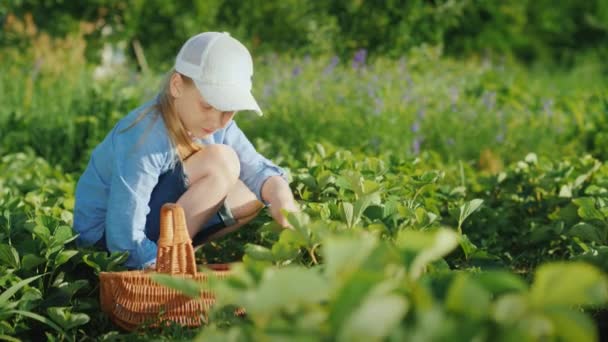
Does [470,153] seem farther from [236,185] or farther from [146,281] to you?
[146,281]

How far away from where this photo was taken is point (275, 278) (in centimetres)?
137

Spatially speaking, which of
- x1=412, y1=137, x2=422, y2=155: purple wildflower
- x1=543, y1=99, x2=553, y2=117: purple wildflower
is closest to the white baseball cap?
x1=412, y1=137, x2=422, y2=155: purple wildflower

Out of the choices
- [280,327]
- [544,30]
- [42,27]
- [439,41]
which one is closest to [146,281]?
[280,327]

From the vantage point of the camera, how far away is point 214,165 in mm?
2891

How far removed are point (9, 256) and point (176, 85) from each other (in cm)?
76

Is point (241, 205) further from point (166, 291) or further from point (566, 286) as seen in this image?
point (566, 286)

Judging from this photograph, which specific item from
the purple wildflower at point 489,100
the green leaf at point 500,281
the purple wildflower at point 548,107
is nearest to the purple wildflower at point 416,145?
the purple wildflower at point 489,100

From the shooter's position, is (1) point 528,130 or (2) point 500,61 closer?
(1) point 528,130

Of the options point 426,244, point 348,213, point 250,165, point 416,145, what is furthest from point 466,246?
point 416,145

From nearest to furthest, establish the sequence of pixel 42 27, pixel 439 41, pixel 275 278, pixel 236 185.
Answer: pixel 275 278
pixel 236 185
pixel 439 41
pixel 42 27

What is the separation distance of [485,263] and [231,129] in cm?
105

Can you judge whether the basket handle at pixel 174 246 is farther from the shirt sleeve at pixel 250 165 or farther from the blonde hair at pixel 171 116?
the shirt sleeve at pixel 250 165

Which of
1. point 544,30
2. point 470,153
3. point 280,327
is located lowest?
point 544,30

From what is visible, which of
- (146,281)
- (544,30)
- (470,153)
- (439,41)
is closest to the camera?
(146,281)
